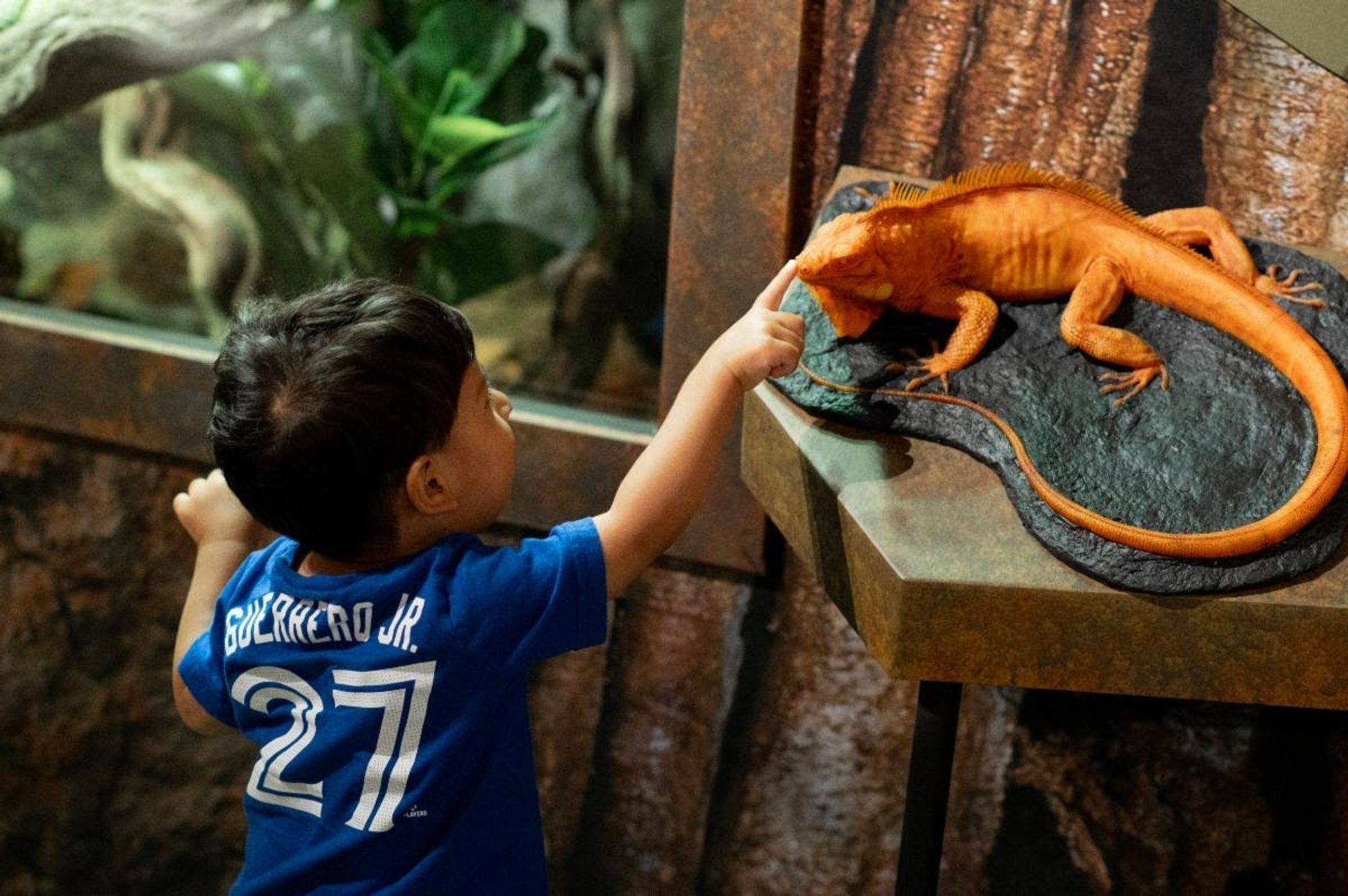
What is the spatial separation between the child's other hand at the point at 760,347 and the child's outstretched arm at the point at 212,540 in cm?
59

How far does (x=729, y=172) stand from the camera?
6.37 ft

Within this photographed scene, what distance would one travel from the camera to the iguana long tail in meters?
1.27

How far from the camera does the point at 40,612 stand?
8.48 feet

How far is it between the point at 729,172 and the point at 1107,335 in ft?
2.29

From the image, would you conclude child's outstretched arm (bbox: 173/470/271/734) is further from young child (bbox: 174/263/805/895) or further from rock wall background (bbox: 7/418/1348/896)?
rock wall background (bbox: 7/418/1348/896)

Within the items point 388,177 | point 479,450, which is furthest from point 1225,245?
point 388,177

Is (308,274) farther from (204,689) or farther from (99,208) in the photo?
(204,689)

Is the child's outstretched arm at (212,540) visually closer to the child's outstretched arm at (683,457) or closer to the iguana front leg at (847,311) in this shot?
the child's outstretched arm at (683,457)

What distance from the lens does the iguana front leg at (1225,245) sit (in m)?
1.52

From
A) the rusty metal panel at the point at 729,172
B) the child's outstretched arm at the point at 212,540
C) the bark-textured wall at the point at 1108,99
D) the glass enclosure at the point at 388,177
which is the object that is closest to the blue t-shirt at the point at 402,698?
the child's outstretched arm at the point at 212,540

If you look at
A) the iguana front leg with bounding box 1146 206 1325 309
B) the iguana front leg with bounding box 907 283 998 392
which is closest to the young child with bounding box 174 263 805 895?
the iguana front leg with bounding box 907 283 998 392

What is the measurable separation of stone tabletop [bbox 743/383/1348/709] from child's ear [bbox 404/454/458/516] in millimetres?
402

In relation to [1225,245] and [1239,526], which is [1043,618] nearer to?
[1239,526]

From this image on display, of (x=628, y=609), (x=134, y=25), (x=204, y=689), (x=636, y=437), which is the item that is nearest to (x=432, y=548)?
(x=204, y=689)
